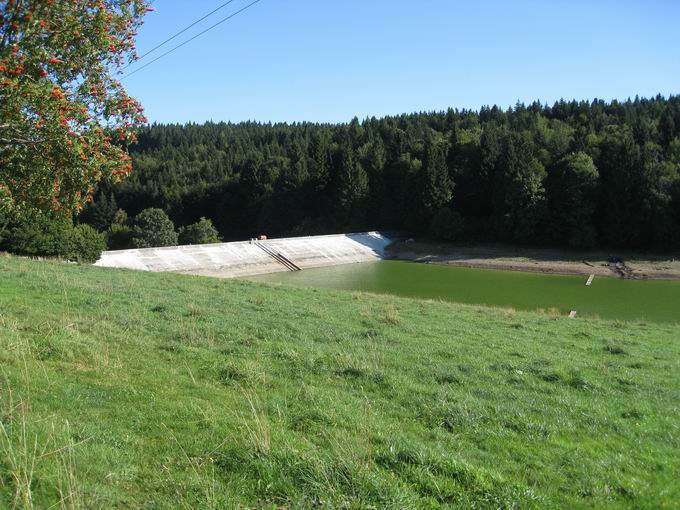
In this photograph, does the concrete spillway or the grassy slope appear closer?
the grassy slope

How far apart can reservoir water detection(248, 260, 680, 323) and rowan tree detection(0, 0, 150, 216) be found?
84.0 feet

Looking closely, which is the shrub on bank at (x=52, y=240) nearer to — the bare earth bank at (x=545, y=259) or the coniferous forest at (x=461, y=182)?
the bare earth bank at (x=545, y=259)

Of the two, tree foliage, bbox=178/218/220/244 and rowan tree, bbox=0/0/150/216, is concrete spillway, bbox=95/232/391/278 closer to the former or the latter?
tree foliage, bbox=178/218/220/244

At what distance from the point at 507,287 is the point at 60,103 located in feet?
126

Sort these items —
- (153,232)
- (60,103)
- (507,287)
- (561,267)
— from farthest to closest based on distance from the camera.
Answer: (153,232), (561,267), (507,287), (60,103)

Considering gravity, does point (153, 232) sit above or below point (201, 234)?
above

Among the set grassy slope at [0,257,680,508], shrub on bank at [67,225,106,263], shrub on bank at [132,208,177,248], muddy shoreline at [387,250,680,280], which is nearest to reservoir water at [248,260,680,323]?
muddy shoreline at [387,250,680,280]

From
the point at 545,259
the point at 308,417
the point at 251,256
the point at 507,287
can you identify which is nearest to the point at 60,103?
the point at 308,417

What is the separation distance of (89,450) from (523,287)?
4080cm

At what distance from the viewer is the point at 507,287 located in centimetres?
4144

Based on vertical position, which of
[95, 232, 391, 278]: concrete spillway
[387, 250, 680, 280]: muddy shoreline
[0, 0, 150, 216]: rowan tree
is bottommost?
[387, 250, 680, 280]: muddy shoreline

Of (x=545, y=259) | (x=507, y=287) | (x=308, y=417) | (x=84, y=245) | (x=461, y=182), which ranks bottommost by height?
(x=507, y=287)

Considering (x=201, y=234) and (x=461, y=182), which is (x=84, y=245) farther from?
(x=461, y=182)

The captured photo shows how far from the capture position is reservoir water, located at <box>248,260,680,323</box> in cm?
3153
